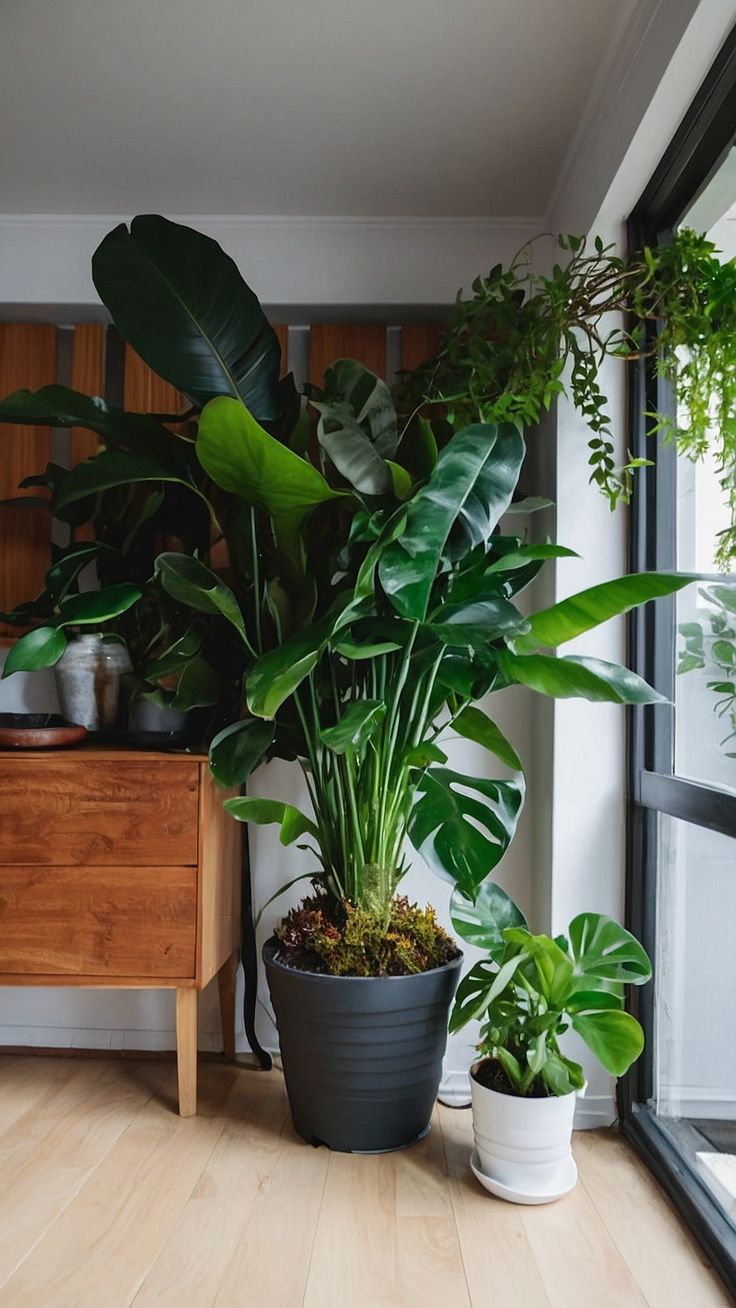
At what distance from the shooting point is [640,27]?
1749 millimetres

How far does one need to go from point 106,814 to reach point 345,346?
56.6 inches

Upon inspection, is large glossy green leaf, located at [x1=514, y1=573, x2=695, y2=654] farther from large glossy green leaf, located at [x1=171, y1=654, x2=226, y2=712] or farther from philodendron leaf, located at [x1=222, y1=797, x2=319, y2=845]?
large glossy green leaf, located at [x1=171, y1=654, x2=226, y2=712]

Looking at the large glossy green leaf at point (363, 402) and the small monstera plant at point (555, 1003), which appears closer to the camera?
the small monstera plant at point (555, 1003)

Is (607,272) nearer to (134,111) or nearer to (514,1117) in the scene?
(134,111)

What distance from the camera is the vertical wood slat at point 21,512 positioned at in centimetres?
265

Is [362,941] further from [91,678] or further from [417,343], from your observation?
[417,343]

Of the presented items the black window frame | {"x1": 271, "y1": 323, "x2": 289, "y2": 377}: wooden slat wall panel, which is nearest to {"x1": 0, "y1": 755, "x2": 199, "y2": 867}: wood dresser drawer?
the black window frame

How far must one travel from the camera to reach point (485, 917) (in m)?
2.01

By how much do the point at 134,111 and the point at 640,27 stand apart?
1123 millimetres

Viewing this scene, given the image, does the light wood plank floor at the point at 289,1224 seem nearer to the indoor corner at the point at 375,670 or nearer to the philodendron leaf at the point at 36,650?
the indoor corner at the point at 375,670

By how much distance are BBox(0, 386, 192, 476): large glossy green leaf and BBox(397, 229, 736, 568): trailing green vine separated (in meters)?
0.62

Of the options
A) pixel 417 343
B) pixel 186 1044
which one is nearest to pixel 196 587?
pixel 186 1044

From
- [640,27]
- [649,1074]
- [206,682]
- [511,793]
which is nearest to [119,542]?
[206,682]

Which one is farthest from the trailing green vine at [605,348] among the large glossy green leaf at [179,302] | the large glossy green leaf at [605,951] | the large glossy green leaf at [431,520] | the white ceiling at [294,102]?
the large glossy green leaf at [605,951]
